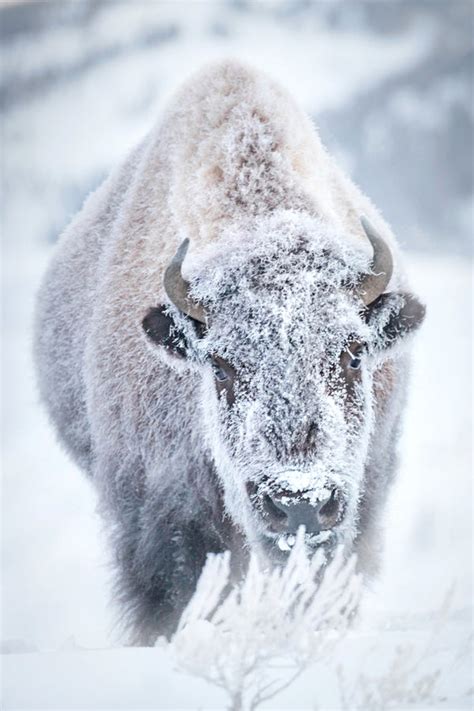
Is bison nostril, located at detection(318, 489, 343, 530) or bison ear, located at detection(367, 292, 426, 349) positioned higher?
bison ear, located at detection(367, 292, 426, 349)

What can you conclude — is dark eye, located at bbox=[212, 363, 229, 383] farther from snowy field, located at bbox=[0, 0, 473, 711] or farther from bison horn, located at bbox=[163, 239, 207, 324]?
snowy field, located at bbox=[0, 0, 473, 711]

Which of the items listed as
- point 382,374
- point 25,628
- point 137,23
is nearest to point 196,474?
point 382,374

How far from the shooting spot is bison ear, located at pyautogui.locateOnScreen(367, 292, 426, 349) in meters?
3.48

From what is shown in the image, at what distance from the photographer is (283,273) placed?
3.33m

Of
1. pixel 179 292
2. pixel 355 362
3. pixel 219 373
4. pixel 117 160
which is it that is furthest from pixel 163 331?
pixel 117 160

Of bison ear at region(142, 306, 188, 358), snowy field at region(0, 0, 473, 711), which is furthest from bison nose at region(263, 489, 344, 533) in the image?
bison ear at region(142, 306, 188, 358)

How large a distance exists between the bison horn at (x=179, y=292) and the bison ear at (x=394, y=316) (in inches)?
27.2

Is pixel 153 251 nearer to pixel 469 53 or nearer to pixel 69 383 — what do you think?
pixel 69 383

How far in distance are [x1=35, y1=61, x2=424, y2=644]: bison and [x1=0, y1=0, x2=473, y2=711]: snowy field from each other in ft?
1.59

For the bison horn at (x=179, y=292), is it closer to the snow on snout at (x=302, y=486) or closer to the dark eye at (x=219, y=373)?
the dark eye at (x=219, y=373)

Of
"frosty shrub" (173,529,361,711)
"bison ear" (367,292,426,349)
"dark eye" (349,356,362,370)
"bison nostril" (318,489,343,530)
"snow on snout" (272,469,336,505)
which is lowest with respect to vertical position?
"frosty shrub" (173,529,361,711)

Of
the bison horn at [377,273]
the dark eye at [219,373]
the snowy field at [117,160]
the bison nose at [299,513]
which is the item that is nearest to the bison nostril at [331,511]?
the bison nose at [299,513]

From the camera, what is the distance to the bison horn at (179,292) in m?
3.36

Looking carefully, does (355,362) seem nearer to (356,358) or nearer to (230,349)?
(356,358)
